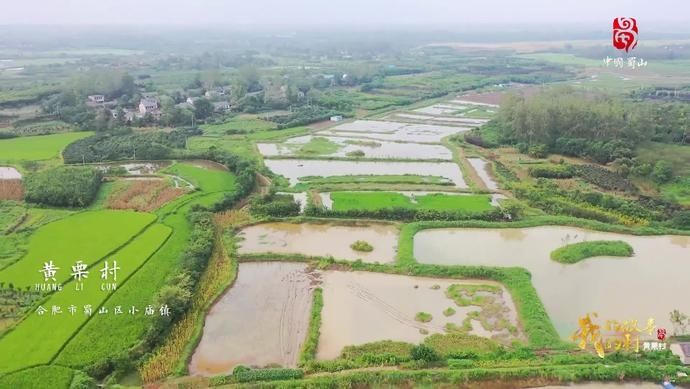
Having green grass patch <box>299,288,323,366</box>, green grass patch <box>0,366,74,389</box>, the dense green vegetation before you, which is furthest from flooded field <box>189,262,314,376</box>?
the dense green vegetation

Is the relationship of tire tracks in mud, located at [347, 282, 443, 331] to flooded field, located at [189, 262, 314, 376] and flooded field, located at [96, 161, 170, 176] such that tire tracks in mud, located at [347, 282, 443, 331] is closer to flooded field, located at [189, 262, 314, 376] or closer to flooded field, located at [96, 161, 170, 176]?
flooded field, located at [189, 262, 314, 376]

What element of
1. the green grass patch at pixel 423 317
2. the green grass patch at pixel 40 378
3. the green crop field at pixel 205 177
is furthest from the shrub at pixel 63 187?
A: the green grass patch at pixel 423 317

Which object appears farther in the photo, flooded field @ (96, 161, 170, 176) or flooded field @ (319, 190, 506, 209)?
flooded field @ (96, 161, 170, 176)

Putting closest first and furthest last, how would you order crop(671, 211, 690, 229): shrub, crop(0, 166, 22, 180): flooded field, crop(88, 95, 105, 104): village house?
crop(671, 211, 690, 229): shrub, crop(0, 166, 22, 180): flooded field, crop(88, 95, 105, 104): village house

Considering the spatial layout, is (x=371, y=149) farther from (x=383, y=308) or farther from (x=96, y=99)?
(x=96, y=99)

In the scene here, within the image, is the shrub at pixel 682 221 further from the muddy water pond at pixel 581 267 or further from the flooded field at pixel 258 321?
the flooded field at pixel 258 321

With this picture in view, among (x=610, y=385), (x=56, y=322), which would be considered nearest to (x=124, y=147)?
(x=56, y=322)
